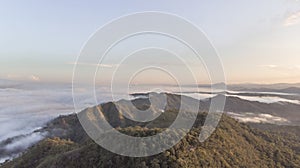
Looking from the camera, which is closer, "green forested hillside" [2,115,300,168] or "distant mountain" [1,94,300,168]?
"green forested hillside" [2,115,300,168]

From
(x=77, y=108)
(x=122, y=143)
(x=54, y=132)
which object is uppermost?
(x=77, y=108)

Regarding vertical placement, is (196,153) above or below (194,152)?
below

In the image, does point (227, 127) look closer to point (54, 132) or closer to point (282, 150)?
point (282, 150)

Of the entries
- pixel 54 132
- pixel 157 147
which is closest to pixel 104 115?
pixel 54 132

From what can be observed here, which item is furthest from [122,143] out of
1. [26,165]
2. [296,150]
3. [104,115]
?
[104,115]

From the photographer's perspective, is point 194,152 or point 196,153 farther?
point 196,153

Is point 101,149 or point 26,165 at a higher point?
point 101,149

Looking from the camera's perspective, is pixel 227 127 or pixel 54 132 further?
pixel 54 132

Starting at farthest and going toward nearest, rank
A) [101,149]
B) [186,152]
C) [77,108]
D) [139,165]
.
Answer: [101,149], [186,152], [139,165], [77,108]

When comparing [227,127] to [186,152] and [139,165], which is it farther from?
[139,165]

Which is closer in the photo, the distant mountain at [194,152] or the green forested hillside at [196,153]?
the green forested hillside at [196,153]

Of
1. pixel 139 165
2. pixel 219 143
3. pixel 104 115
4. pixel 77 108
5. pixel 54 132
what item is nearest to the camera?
pixel 77 108
